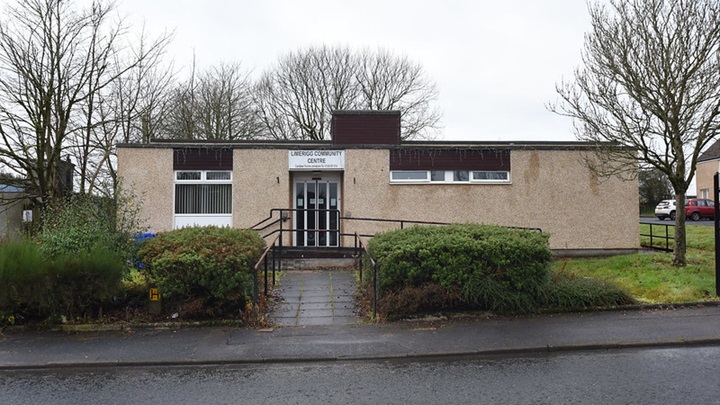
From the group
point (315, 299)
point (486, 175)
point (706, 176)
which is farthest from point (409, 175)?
point (706, 176)

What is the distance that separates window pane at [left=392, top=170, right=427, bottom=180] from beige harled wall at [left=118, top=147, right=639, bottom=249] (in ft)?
0.72

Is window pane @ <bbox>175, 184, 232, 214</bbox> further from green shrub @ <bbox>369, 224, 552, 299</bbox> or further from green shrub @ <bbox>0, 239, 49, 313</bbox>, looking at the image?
green shrub @ <bbox>369, 224, 552, 299</bbox>

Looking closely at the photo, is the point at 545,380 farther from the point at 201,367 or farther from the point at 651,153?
the point at 651,153

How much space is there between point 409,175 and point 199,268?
833 cm

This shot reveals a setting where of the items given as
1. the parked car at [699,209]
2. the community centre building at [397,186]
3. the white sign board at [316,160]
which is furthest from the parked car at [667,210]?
the white sign board at [316,160]

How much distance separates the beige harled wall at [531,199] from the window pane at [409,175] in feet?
0.76

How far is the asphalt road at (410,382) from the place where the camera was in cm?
457

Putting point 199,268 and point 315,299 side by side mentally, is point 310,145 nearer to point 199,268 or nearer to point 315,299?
point 315,299

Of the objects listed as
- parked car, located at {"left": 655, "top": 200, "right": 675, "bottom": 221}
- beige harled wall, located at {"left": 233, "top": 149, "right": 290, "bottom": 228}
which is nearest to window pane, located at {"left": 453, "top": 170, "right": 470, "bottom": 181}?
beige harled wall, located at {"left": 233, "top": 149, "right": 290, "bottom": 228}

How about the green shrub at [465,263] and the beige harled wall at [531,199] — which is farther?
the beige harled wall at [531,199]

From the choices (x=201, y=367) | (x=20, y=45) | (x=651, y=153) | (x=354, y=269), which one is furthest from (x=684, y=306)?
(x=20, y=45)

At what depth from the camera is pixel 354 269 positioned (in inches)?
459

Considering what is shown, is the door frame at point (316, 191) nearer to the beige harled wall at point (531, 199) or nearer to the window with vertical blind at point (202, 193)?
the beige harled wall at point (531, 199)

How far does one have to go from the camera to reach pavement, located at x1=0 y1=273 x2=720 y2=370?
588cm
